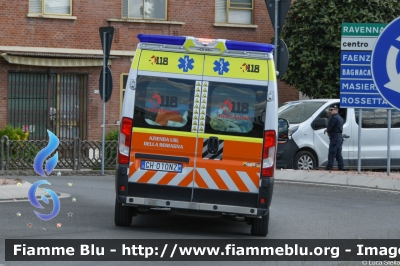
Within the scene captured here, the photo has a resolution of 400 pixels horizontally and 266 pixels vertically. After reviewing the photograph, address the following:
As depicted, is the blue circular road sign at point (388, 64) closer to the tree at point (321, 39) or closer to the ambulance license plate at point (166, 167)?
the ambulance license plate at point (166, 167)

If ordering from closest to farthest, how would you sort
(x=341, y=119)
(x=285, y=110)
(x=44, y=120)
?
(x=341, y=119) → (x=285, y=110) → (x=44, y=120)

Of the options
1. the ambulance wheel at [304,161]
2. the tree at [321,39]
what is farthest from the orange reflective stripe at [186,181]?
the tree at [321,39]

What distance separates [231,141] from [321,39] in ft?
64.2

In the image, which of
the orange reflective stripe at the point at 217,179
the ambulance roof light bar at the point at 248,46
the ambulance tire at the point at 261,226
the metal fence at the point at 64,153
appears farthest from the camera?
the metal fence at the point at 64,153

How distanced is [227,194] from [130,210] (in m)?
1.46

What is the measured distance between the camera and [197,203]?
11883 mm

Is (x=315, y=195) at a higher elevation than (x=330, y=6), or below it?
below

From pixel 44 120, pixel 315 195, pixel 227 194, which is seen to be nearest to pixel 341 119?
pixel 315 195

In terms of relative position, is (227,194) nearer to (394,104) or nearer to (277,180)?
(394,104)

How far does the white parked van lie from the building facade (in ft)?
24.3

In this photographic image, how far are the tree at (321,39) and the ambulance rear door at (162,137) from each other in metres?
18.8

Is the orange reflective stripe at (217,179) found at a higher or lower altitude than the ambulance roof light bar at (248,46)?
lower

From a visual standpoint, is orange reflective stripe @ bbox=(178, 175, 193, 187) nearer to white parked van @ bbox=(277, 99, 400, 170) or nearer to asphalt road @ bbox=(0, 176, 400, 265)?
asphalt road @ bbox=(0, 176, 400, 265)

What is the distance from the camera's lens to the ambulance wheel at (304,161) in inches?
953
